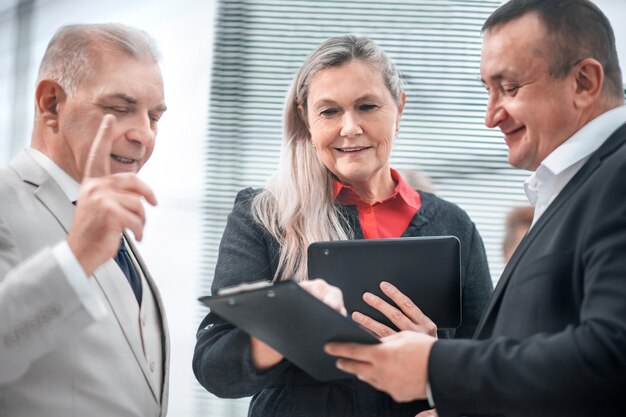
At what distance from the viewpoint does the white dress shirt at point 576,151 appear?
5.02 ft

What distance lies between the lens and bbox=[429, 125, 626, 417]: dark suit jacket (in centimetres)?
127

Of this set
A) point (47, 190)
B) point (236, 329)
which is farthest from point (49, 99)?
point (236, 329)

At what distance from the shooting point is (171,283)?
4.05m

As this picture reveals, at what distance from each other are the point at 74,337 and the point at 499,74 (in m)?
1.01

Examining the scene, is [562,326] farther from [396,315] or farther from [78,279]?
[78,279]

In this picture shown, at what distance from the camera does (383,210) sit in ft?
6.84

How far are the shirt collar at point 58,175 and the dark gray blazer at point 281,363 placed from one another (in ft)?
1.44

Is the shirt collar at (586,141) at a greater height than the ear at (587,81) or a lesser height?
lesser

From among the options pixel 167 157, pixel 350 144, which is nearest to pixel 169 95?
pixel 167 157

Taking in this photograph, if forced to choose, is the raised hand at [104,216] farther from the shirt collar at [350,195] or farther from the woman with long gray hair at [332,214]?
the shirt collar at [350,195]

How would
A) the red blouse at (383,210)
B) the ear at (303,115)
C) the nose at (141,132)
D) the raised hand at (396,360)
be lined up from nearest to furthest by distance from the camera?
the raised hand at (396,360)
the nose at (141,132)
the red blouse at (383,210)
the ear at (303,115)

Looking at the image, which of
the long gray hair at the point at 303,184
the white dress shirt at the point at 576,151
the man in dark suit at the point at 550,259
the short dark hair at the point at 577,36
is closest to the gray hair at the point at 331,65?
the long gray hair at the point at 303,184

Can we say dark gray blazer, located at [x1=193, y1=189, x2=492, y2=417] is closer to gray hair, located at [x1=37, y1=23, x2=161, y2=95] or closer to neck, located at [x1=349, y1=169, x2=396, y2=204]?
neck, located at [x1=349, y1=169, x2=396, y2=204]

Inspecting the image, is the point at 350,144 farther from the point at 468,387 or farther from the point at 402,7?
the point at 402,7
